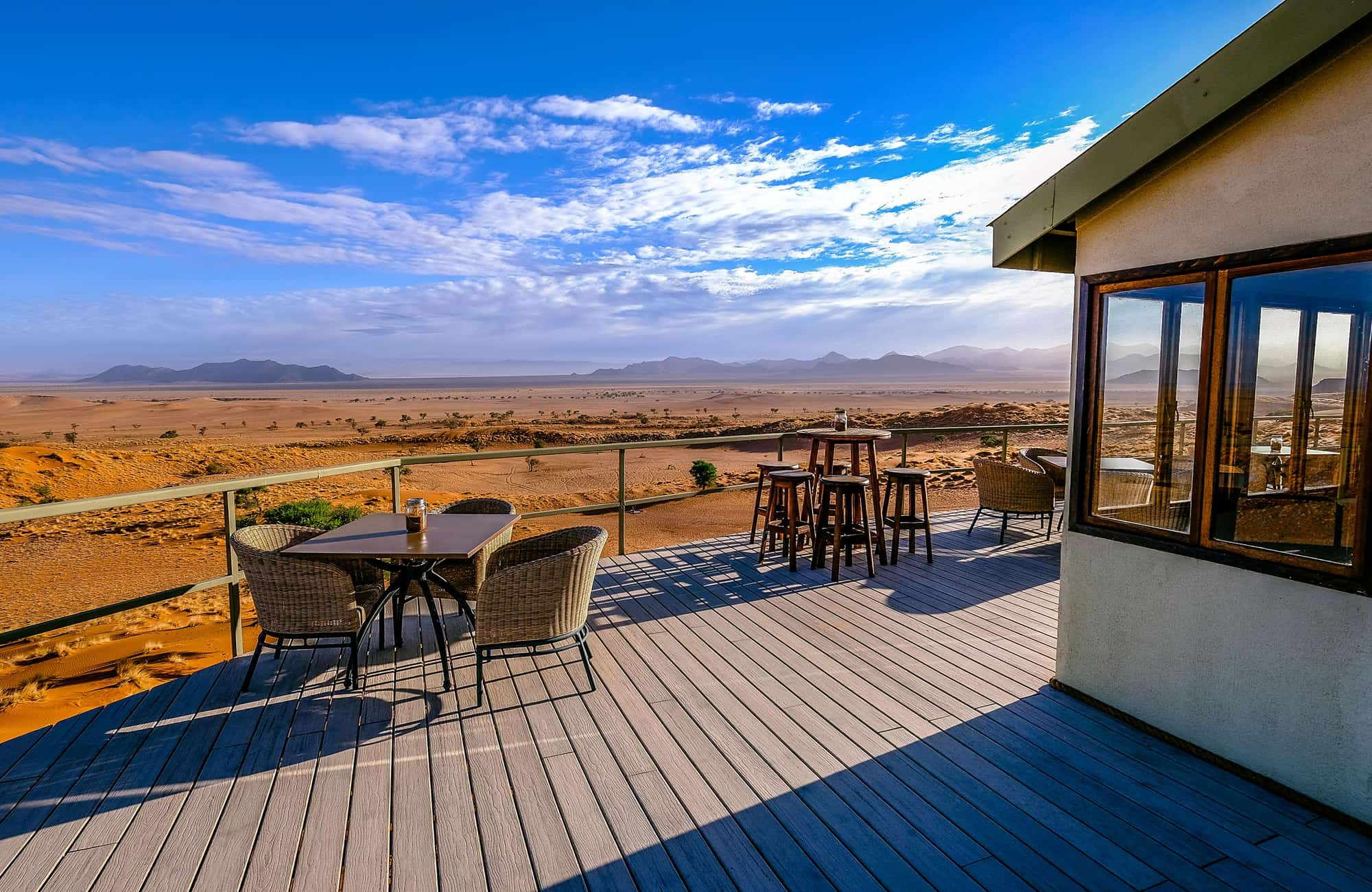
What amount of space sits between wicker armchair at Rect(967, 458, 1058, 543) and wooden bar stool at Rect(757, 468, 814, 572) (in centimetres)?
160

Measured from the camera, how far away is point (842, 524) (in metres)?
5.07

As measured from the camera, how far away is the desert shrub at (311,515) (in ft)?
37.2

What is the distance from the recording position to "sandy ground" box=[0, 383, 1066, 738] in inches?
240

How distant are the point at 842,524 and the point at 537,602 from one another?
117 inches

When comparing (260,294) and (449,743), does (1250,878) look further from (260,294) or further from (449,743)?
(260,294)

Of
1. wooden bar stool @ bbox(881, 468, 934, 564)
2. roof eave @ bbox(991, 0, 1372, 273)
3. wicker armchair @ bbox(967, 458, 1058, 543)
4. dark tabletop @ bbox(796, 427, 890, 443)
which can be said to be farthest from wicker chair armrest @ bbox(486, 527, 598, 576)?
wicker armchair @ bbox(967, 458, 1058, 543)

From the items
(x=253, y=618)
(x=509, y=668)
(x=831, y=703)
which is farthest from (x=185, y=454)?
(x=831, y=703)

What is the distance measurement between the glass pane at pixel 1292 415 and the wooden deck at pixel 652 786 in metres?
0.94

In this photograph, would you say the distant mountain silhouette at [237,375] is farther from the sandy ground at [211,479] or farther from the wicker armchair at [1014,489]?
the wicker armchair at [1014,489]

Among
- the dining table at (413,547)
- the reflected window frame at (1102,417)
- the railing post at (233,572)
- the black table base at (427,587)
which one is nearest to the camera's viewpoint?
the reflected window frame at (1102,417)

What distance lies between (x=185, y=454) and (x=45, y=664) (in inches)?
718

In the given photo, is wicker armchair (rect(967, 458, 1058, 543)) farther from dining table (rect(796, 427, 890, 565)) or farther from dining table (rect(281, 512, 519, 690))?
dining table (rect(281, 512, 519, 690))

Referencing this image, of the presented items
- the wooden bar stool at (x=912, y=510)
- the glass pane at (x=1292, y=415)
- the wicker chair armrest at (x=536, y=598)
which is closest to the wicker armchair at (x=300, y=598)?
the wicker chair armrest at (x=536, y=598)

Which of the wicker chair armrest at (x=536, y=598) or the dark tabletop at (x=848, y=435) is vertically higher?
the dark tabletop at (x=848, y=435)
